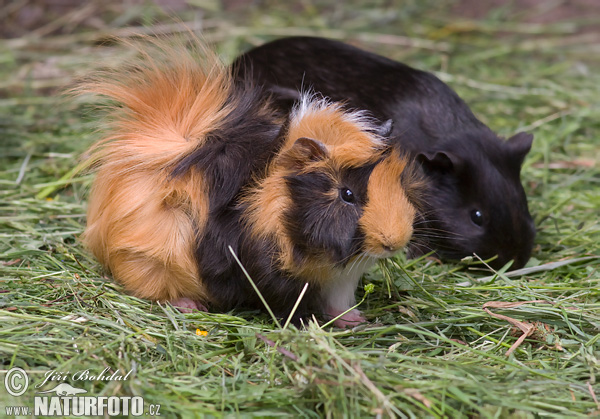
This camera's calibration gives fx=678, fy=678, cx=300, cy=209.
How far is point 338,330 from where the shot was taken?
8.03 feet

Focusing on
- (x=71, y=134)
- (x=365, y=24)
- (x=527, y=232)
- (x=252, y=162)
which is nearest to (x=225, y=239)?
(x=252, y=162)

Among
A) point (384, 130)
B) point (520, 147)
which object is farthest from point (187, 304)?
point (520, 147)

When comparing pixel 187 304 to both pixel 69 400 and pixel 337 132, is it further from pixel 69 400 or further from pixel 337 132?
pixel 337 132

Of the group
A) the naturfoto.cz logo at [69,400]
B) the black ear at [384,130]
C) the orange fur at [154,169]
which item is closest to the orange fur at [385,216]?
the black ear at [384,130]

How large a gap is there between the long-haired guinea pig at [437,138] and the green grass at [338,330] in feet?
0.54

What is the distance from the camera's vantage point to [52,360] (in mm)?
2070

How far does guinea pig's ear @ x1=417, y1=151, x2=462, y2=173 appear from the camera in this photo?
10.3 feet

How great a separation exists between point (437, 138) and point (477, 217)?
1.49 ft

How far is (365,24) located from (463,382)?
4.20m

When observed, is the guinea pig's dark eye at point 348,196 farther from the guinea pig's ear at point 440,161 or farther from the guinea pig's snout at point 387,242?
the guinea pig's ear at point 440,161

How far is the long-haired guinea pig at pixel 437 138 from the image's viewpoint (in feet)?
10.2

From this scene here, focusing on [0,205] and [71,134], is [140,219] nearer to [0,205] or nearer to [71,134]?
[0,205]

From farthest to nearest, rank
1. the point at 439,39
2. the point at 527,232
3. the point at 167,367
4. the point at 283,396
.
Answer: the point at 439,39
the point at 527,232
the point at 167,367
the point at 283,396

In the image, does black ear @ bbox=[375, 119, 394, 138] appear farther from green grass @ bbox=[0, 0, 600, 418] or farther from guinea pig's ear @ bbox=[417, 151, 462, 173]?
guinea pig's ear @ bbox=[417, 151, 462, 173]
